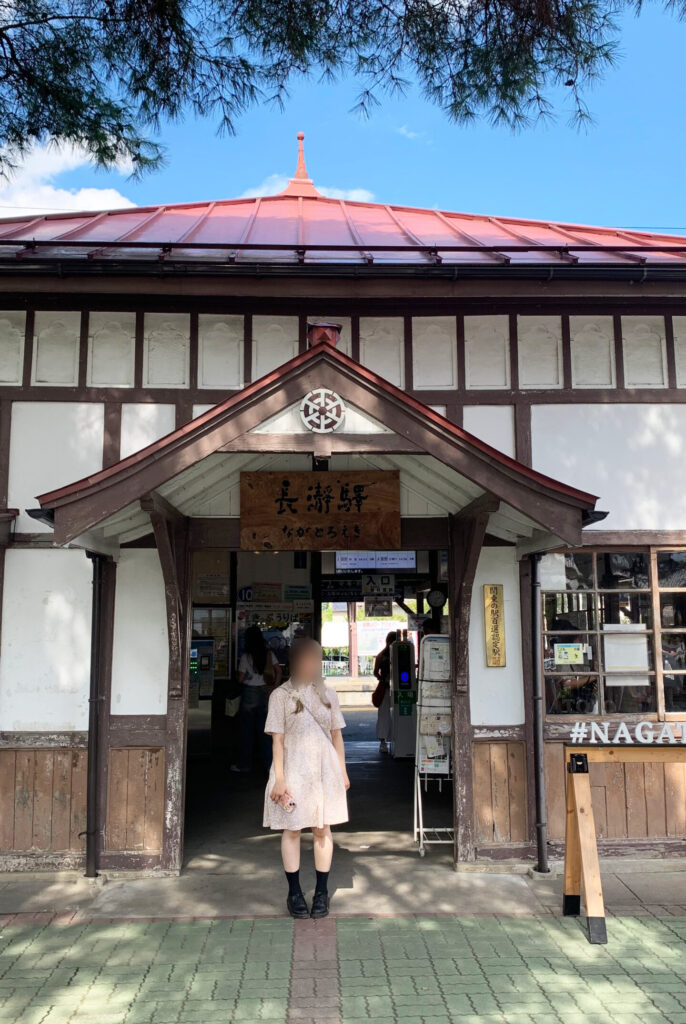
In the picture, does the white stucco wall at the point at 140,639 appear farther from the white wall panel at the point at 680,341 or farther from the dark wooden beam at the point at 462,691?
the white wall panel at the point at 680,341

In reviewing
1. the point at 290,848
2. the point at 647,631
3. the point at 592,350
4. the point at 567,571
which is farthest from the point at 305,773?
the point at 592,350

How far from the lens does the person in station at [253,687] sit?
404 inches

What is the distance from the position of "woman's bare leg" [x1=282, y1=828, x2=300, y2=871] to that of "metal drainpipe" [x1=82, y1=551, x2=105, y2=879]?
5.87ft

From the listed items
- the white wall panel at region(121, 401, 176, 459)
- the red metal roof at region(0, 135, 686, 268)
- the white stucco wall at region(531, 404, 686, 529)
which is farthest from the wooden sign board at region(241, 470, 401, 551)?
the red metal roof at region(0, 135, 686, 268)

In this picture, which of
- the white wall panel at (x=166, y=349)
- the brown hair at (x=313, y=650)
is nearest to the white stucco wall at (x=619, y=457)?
the brown hair at (x=313, y=650)

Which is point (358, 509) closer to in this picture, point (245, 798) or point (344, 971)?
point (344, 971)

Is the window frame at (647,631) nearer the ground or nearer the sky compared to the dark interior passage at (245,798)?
nearer the sky

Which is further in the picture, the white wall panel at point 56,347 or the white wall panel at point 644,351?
the white wall panel at point 644,351

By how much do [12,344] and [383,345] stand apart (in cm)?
321

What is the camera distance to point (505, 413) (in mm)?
6684

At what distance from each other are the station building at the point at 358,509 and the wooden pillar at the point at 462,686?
2 centimetres

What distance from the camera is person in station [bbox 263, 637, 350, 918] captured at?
507 centimetres

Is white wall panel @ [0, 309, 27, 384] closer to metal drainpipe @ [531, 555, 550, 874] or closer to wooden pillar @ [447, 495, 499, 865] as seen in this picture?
wooden pillar @ [447, 495, 499, 865]

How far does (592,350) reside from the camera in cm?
680
